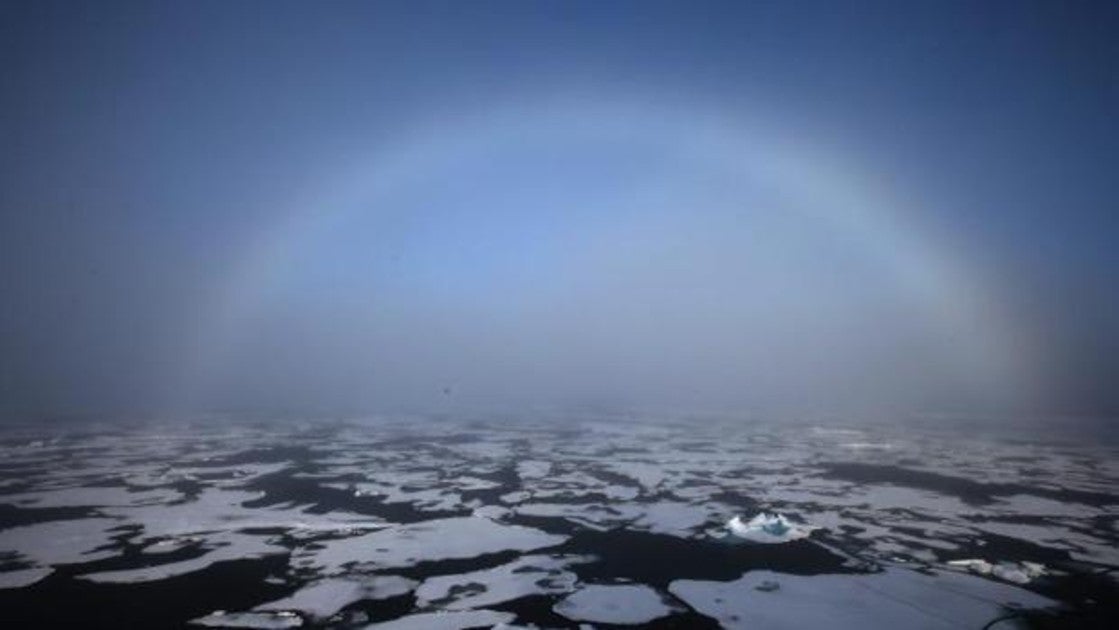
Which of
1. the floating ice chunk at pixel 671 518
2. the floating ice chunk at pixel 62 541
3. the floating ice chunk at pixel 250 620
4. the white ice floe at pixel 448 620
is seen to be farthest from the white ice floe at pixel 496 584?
the floating ice chunk at pixel 62 541

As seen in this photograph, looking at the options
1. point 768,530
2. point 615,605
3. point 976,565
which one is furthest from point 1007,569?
point 615,605

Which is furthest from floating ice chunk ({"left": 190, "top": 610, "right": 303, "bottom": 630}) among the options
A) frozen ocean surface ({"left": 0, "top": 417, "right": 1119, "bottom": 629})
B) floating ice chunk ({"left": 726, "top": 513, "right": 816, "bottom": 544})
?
floating ice chunk ({"left": 726, "top": 513, "right": 816, "bottom": 544})

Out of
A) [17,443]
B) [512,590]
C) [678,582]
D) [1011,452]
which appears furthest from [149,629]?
[1011,452]

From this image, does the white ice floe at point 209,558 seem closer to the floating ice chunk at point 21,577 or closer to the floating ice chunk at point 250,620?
the floating ice chunk at point 21,577

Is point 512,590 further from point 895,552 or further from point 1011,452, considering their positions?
point 1011,452

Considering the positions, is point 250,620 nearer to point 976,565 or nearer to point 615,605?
point 615,605
